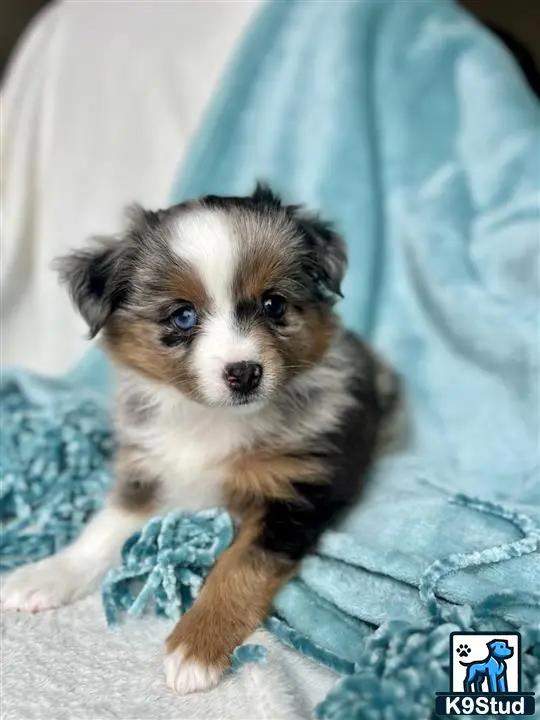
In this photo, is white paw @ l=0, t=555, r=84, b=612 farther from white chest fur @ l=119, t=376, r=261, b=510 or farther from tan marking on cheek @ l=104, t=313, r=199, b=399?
tan marking on cheek @ l=104, t=313, r=199, b=399

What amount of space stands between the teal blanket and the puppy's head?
789 mm

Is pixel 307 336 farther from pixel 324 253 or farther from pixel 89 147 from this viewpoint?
pixel 89 147

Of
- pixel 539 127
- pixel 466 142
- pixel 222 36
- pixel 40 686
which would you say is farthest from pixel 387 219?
pixel 40 686

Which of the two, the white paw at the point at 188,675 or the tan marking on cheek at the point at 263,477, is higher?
the tan marking on cheek at the point at 263,477

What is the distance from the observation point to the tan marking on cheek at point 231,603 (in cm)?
234

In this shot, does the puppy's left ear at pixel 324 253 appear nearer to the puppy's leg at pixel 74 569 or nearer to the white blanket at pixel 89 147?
the puppy's leg at pixel 74 569

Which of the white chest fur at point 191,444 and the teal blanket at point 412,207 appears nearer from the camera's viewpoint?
the white chest fur at point 191,444

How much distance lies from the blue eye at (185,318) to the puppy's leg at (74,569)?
0.90 meters

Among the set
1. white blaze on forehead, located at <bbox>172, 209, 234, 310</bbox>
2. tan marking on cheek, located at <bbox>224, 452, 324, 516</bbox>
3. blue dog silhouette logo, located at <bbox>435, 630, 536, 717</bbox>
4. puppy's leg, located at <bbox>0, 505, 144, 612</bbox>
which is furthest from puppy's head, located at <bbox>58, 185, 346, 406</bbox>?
blue dog silhouette logo, located at <bbox>435, 630, 536, 717</bbox>

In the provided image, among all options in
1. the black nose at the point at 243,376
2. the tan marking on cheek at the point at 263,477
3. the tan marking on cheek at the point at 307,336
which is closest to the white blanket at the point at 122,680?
the tan marking on cheek at the point at 263,477

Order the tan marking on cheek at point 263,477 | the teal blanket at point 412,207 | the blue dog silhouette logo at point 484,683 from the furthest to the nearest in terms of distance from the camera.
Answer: the teal blanket at point 412,207
the tan marking on cheek at point 263,477
the blue dog silhouette logo at point 484,683

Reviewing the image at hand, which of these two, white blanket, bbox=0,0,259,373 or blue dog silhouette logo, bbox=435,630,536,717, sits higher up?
white blanket, bbox=0,0,259,373

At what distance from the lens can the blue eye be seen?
2.43 m

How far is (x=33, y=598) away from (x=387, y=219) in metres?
2.47
